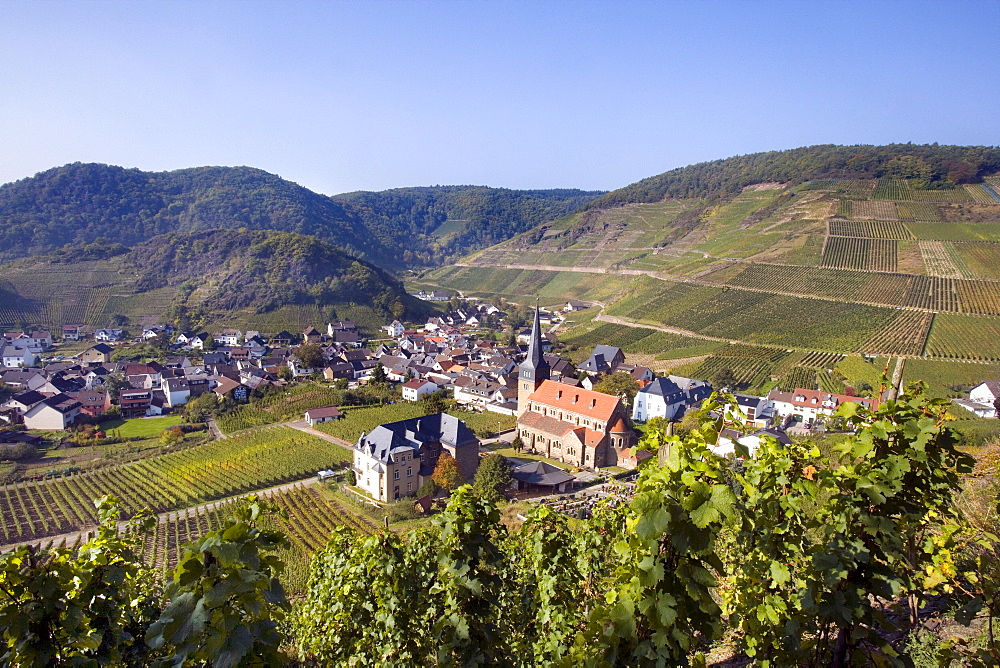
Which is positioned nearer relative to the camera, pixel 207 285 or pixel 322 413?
pixel 322 413

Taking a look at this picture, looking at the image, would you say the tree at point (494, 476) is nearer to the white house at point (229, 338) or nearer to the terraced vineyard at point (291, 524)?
the terraced vineyard at point (291, 524)

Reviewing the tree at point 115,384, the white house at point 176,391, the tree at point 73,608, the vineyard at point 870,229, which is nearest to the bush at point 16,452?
the tree at point 115,384

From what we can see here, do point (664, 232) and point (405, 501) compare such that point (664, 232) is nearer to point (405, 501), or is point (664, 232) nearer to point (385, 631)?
point (405, 501)

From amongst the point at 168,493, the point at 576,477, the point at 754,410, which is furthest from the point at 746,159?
the point at 168,493

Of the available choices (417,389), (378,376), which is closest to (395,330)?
(378,376)

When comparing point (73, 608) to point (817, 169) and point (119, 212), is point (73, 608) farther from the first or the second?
point (119, 212)

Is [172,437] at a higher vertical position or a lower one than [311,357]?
lower

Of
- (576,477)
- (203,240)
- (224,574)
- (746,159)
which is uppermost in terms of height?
(746,159)
